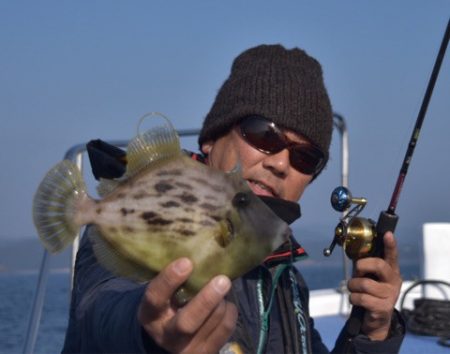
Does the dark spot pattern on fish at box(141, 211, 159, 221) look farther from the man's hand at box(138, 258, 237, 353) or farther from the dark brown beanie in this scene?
the dark brown beanie

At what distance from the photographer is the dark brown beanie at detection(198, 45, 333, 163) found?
139 inches

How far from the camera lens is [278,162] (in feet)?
11.2

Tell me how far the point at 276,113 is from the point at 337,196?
541 mm

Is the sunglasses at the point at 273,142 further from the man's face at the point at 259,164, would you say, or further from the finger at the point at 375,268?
the finger at the point at 375,268

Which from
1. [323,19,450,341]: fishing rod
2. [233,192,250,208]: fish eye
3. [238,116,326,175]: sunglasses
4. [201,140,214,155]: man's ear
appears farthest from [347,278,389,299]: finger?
[233,192,250,208]: fish eye

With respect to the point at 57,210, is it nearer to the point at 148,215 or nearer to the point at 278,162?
the point at 148,215

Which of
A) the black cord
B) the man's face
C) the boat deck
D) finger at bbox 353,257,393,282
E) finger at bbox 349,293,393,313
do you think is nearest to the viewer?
finger at bbox 353,257,393,282

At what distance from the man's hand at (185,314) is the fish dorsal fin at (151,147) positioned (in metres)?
0.34

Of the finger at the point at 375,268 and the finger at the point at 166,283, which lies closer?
the finger at the point at 166,283

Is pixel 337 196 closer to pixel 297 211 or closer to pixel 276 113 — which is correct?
pixel 297 211

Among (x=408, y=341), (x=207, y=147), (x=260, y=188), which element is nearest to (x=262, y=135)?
(x=260, y=188)

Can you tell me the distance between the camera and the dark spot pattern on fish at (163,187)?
185cm

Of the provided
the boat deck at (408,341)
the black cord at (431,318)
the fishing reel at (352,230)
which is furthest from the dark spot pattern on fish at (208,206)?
the black cord at (431,318)

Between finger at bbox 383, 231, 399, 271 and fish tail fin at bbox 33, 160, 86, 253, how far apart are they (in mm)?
1697
